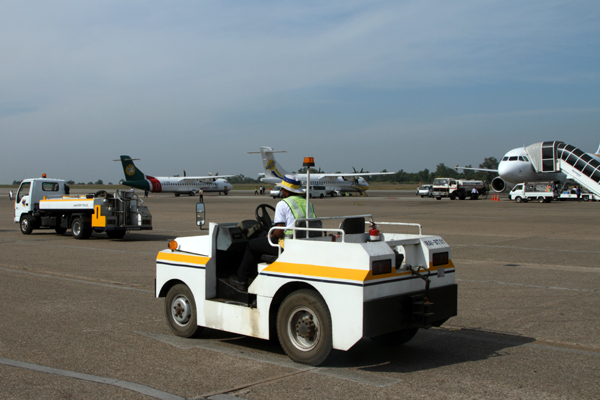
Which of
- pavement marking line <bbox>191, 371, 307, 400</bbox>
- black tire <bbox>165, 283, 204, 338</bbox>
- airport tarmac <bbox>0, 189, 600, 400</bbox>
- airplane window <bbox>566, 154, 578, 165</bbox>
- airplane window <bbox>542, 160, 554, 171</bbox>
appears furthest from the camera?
airplane window <bbox>542, 160, 554, 171</bbox>

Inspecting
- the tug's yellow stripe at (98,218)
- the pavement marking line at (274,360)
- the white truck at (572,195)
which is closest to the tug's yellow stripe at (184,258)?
the pavement marking line at (274,360)

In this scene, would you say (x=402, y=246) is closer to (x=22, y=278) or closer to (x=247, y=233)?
(x=247, y=233)

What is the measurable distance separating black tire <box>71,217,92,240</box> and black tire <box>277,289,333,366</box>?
50.0ft

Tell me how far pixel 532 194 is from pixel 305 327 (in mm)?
46027

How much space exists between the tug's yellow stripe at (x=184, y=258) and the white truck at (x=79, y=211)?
12462 millimetres

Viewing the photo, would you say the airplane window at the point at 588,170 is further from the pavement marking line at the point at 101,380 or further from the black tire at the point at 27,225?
the pavement marking line at the point at 101,380

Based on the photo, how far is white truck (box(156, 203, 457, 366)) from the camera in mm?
4770

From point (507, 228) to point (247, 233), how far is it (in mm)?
17980

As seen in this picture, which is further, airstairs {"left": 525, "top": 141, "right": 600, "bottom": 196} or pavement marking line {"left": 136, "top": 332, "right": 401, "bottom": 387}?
airstairs {"left": 525, "top": 141, "right": 600, "bottom": 196}

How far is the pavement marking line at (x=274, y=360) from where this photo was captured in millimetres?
4758

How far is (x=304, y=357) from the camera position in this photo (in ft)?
16.9

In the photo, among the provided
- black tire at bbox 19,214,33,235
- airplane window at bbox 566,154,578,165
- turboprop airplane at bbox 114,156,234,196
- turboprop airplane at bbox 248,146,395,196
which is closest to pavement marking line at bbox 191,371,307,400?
black tire at bbox 19,214,33,235

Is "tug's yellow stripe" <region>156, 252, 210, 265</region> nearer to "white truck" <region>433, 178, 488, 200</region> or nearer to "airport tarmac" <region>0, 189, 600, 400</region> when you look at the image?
"airport tarmac" <region>0, 189, 600, 400</region>

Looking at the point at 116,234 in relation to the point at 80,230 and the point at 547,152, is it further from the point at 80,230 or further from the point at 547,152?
the point at 547,152
